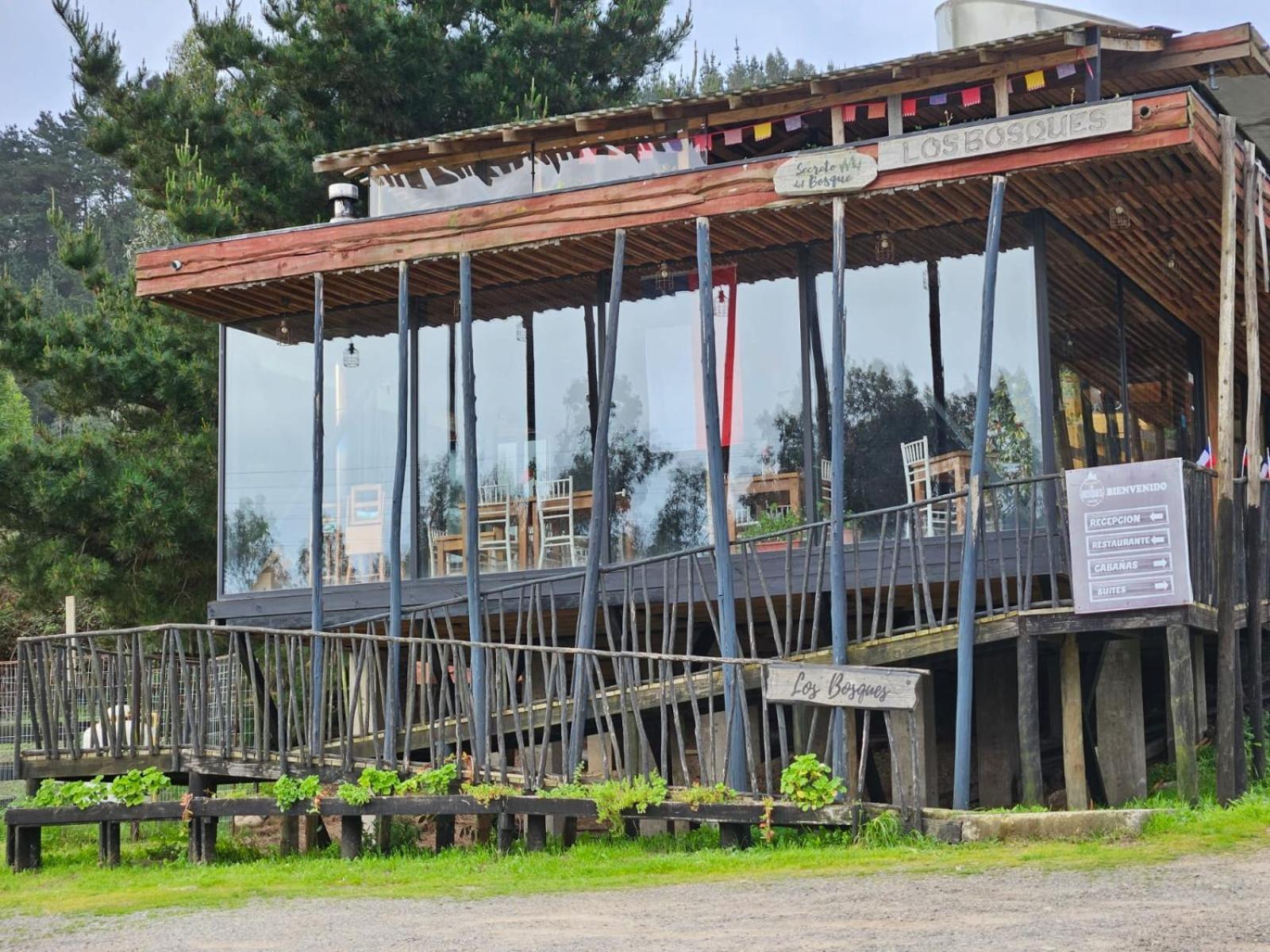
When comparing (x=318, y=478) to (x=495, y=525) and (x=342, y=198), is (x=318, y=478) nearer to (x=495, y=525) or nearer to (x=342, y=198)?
(x=495, y=525)

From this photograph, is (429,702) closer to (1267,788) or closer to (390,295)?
(390,295)

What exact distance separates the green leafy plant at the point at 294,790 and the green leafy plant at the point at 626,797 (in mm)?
2337

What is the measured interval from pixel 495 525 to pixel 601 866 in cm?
510

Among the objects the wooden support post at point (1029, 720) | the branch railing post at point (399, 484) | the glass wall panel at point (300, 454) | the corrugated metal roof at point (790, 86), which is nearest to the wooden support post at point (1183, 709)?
the wooden support post at point (1029, 720)

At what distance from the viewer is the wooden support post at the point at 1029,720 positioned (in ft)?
39.5

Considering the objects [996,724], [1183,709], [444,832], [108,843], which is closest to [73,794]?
[108,843]

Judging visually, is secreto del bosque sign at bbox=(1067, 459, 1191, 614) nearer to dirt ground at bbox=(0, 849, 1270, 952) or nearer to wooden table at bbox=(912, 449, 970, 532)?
wooden table at bbox=(912, 449, 970, 532)

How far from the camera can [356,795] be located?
1253 centimetres

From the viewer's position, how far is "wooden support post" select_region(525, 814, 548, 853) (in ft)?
39.3

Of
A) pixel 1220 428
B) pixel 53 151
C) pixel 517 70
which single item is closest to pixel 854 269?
pixel 1220 428

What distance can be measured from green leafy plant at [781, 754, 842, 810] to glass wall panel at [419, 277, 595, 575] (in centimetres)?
→ 425

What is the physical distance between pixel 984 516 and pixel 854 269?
8.47ft

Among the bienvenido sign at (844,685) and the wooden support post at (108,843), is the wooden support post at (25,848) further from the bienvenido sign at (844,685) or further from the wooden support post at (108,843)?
the bienvenido sign at (844,685)

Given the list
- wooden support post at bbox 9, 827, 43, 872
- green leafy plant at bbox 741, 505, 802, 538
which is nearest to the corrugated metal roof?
green leafy plant at bbox 741, 505, 802, 538
